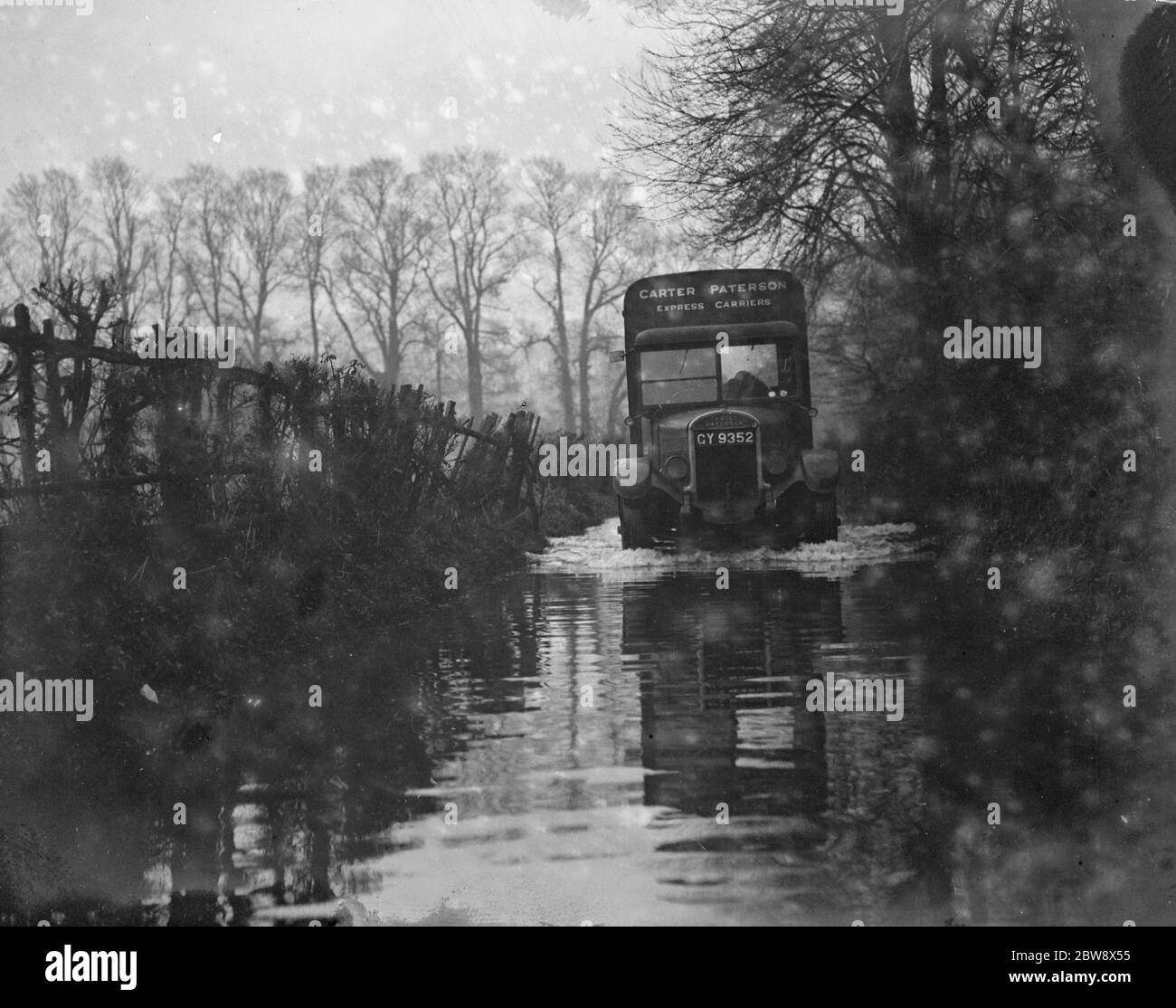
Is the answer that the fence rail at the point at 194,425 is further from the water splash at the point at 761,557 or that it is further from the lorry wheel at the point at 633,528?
the lorry wheel at the point at 633,528

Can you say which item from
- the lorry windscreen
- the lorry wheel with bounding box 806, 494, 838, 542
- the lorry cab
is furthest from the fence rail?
the lorry wheel with bounding box 806, 494, 838, 542

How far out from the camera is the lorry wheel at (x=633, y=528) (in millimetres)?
18891

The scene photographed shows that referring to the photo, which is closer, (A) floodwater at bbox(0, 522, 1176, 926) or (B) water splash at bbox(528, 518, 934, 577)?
(A) floodwater at bbox(0, 522, 1176, 926)

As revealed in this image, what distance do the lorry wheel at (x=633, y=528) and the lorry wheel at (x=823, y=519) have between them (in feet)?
7.26

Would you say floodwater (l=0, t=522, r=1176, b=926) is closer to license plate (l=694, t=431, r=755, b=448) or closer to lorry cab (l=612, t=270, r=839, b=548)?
lorry cab (l=612, t=270, r=839, b=548)

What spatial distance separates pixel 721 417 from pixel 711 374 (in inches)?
45.5

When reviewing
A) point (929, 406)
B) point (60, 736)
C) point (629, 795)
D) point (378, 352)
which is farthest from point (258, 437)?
point (378, 352)

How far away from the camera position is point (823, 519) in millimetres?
18578

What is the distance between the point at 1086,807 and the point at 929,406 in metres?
11.1

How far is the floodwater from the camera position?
4.68m

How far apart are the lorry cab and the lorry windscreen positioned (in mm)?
13

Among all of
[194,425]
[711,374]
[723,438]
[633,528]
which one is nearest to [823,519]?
[723,438]

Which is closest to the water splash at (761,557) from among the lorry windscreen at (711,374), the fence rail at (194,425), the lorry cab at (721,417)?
the lorry cab at (721,417)

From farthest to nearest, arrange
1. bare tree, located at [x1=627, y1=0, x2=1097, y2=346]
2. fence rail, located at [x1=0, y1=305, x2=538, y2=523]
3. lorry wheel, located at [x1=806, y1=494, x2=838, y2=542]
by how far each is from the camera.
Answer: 1. lorry wheel, located at [x1=806, y1=494, x2=838, y2=542]
2. bare tree, located at [x1=627, y1=0, x2=1097, y2=346]
3. fence rail, located at [x1=0, y1=305, x2=538, y2=523]
